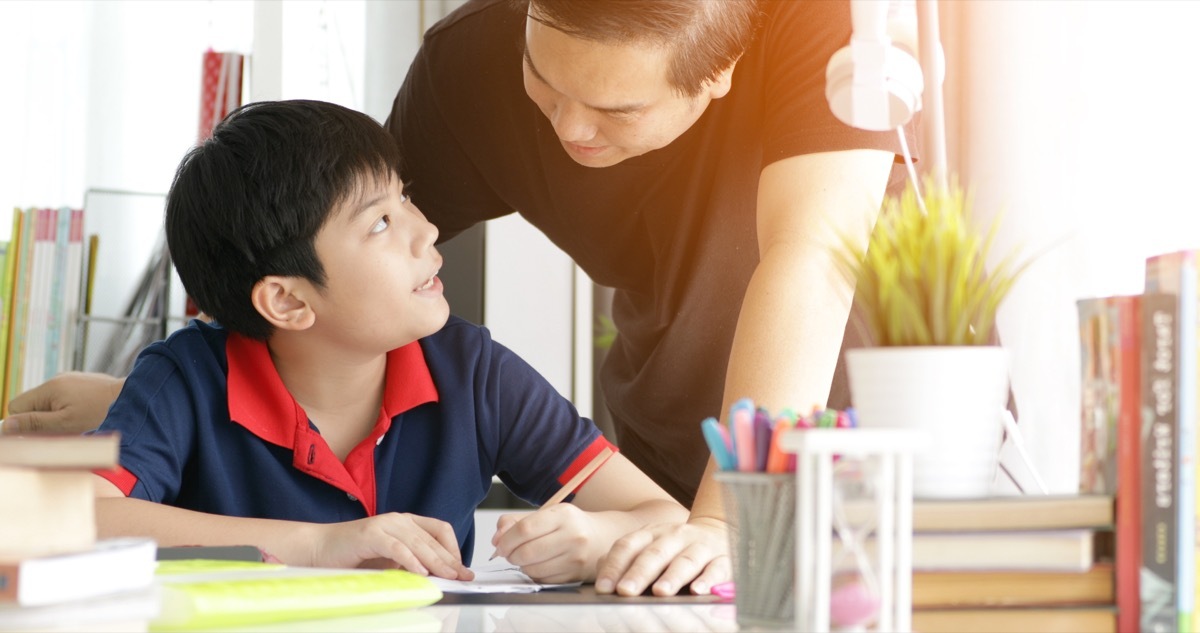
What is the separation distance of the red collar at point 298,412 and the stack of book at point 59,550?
29.6 inches

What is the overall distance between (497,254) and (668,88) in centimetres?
126

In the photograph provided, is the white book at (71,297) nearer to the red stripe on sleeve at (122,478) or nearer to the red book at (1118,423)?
the red stripe on sleeve at (122,478)

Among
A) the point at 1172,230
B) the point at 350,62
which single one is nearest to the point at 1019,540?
the point at 1172,230

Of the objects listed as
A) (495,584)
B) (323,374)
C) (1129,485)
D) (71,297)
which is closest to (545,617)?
(495,584)

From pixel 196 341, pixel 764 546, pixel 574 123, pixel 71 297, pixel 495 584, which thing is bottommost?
pixel 495 584

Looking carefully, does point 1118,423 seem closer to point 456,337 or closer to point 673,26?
point 673,26

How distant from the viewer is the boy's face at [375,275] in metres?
1.36

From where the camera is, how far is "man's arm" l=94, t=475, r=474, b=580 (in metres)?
1.06

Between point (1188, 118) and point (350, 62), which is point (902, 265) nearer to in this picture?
point (1188, 118)

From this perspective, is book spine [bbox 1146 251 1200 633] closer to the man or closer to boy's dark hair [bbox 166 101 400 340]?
the man

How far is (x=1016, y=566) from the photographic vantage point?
62 centimetres

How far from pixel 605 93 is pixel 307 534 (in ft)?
1.68

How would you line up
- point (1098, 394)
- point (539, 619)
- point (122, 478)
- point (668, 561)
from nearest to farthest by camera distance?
point (1098, 394)
point (539, 619)
point (668, 561)
point (122, 478)

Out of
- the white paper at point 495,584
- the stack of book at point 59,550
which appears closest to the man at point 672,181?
the white paper at point 495,584
